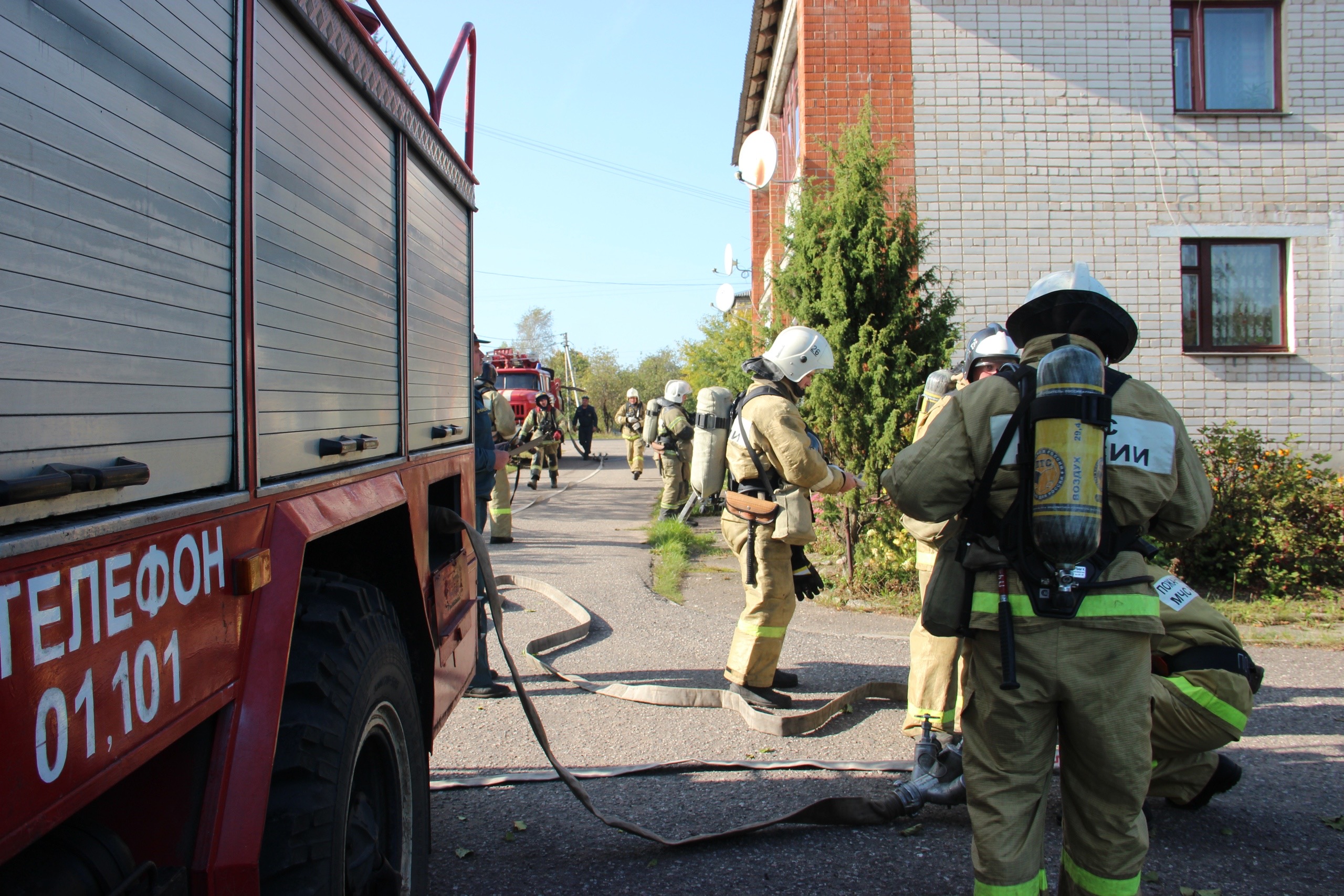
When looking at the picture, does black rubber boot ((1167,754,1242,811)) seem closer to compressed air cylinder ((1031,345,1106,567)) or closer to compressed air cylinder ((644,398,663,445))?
compressed air cylinder ((1031,345,1106,567))

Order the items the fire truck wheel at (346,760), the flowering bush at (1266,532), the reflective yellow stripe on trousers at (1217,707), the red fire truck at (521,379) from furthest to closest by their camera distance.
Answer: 1. the red fire truck at (521,379)
2. the flowering bush at (1266,532)
3. the reflective yellow stripe on trousers at (1217,707)
4. the fire truck wheel at (346,760)

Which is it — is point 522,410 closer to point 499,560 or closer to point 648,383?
point 499,560

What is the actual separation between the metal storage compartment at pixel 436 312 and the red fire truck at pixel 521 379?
17735 mm

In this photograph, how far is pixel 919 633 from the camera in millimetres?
4125

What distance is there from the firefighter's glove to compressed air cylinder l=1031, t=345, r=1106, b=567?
2.50 m

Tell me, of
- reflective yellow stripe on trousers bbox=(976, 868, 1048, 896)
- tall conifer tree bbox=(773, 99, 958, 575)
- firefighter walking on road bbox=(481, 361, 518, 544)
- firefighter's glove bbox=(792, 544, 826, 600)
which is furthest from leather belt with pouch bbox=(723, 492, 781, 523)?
firefighter walking on road bbox=(481, 361, 518, 544)

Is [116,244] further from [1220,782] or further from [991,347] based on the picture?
[1220,782]

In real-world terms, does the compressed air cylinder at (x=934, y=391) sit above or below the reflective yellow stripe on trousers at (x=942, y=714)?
above

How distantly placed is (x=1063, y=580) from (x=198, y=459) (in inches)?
81.1

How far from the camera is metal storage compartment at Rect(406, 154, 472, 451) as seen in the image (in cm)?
285

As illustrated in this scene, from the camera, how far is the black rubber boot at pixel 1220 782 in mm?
A: 3467

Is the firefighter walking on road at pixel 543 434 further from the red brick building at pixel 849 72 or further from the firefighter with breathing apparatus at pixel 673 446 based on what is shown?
the red brick building at pixel 849 72

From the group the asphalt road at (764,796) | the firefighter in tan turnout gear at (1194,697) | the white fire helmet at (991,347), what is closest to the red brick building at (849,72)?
the asphalt road at (764,796)

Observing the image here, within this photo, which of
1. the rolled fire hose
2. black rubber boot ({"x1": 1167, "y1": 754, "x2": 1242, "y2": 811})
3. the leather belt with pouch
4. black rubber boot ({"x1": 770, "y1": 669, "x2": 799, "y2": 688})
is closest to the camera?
the rolled fire hose
